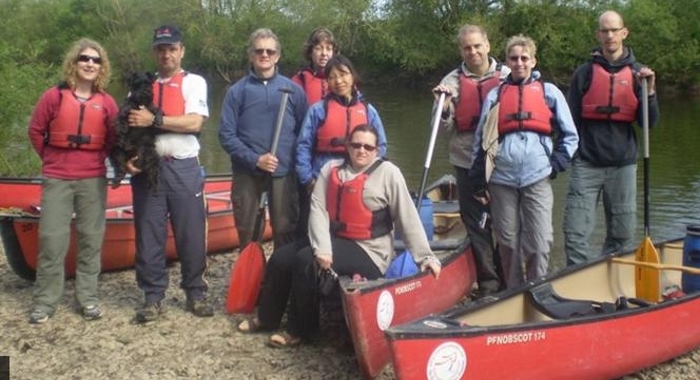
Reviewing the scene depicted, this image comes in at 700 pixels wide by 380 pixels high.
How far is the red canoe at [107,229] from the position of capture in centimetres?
521

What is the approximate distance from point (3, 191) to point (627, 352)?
195 inches

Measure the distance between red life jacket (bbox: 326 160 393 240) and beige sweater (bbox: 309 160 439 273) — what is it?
24mm

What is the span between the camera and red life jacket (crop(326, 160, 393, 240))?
3963 millimetres

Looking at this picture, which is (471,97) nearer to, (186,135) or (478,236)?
(478,236)

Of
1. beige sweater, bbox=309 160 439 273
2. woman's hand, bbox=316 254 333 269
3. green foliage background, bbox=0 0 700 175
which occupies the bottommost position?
woman's hand, bbox=316 254 333 269

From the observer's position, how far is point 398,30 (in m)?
33.8

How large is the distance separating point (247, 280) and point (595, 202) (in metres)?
2.24

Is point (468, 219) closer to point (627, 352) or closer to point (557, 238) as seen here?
point (627, 352)

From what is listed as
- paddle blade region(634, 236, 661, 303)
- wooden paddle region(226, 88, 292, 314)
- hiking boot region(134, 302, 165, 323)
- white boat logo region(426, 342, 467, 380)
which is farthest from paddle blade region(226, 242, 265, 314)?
paddle blade region(634, 236, 661, 303)

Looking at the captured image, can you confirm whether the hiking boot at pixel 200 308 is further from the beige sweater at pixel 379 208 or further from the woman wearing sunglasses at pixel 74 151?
the beige sweater at pixel 379 208

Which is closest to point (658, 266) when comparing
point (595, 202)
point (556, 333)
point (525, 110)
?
point (595, 202)

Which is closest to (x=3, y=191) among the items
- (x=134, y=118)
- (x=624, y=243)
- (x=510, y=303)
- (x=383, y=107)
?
(x=134, y=118)

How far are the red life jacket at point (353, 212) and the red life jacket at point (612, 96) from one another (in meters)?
1.64

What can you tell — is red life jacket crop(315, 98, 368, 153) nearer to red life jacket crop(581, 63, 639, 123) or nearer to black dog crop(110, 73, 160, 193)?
black dog crop(110, 73, 160, 193)
